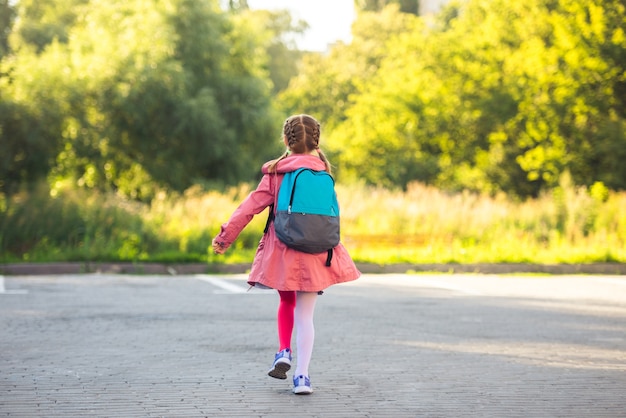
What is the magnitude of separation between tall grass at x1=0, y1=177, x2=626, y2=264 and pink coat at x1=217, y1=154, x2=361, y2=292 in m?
12.7

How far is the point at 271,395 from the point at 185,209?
1721 centimetres

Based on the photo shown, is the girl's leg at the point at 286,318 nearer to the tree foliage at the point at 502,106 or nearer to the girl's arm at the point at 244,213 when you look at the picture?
the girl's arm at the point at 244,213

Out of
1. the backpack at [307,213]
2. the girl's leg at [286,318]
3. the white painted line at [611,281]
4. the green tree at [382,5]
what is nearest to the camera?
the backpack at [307,213]

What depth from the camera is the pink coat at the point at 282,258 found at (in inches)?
247

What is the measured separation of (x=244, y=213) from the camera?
638 cm

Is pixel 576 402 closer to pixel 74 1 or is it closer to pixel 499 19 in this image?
pixel 499 19

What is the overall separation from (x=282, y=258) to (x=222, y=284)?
940 centimetres

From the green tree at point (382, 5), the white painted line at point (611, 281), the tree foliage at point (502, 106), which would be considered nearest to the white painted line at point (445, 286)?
the white painted line at point (611, 281)

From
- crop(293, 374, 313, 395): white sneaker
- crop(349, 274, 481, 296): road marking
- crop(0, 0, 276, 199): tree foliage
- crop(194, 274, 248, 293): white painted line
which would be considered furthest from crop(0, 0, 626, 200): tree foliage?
crop(293, 374, 313, 395): white sneaker

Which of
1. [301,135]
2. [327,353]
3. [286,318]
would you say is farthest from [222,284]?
[301,135]

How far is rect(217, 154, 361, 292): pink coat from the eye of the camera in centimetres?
627

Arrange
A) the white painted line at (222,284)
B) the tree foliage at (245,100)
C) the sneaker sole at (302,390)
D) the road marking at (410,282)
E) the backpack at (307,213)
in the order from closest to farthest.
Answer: the backpack at (307,213), the sneaker sole at (302,390), the white painted line at (222,284), the road marking at (410,282), the tree foliage at (245,100)

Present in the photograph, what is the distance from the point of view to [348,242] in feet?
72.3

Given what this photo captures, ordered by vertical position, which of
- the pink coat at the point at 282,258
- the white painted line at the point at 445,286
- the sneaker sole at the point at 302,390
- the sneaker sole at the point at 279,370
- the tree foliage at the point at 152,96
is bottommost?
the sneaker sole at the point at 302,390
